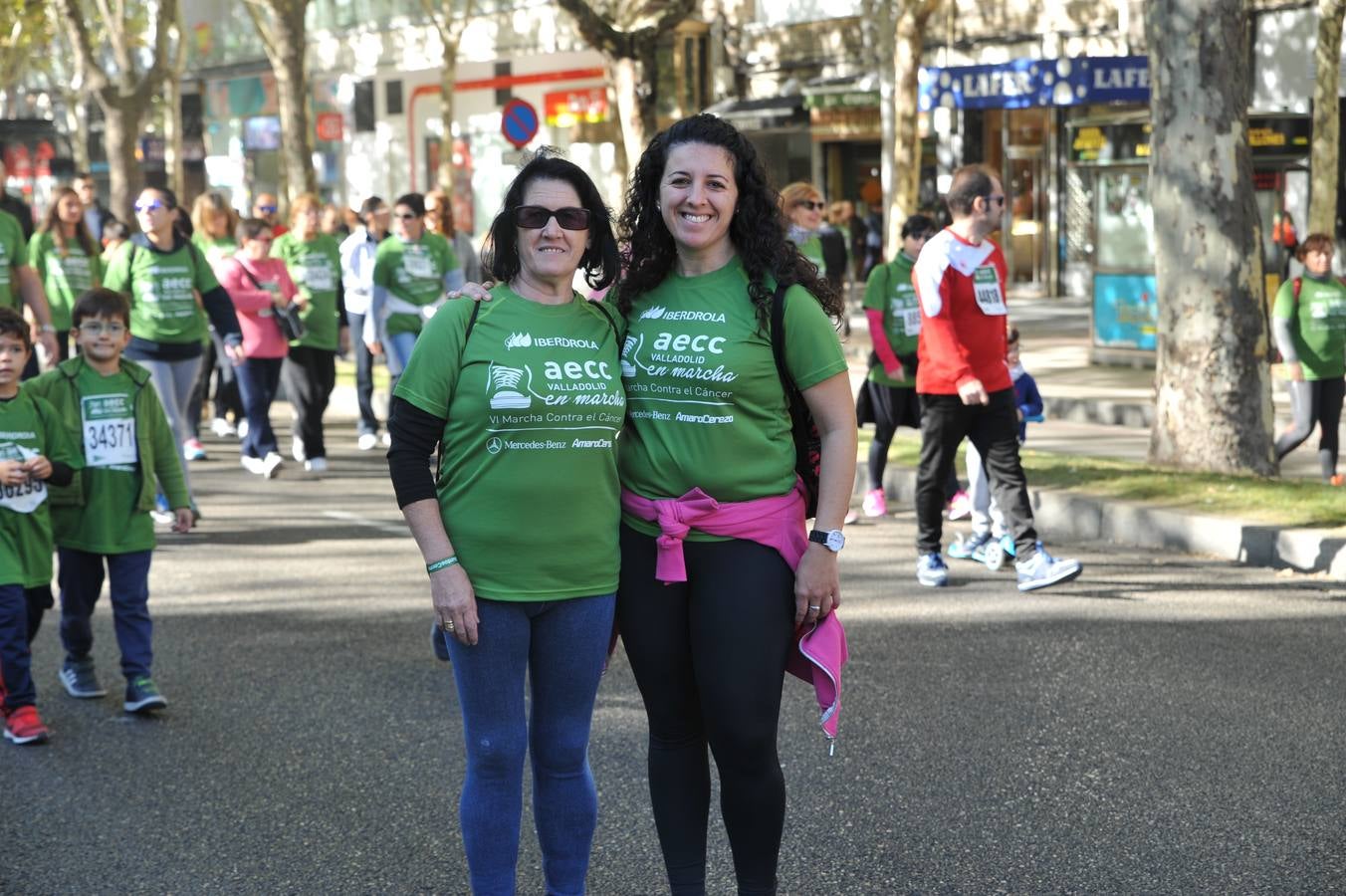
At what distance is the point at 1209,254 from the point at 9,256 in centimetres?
714

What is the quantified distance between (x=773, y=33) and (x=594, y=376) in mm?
32432

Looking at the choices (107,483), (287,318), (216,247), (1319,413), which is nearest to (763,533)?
(107,483)

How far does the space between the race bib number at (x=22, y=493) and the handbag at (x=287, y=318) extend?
246 inches

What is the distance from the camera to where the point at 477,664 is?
12.8 ft

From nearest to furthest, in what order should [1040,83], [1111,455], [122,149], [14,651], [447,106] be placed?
[14,651] → [1111,455] → [1040,83] → [122,149] → [447,106]

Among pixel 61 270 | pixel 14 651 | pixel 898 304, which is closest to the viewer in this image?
pixel 14 651

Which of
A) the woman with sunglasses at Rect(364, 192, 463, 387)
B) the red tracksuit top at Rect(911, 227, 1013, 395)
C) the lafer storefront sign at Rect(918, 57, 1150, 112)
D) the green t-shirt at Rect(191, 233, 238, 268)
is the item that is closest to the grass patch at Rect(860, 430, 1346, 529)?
the red tracksuit top at Rect(911, 227, 1013, 395)

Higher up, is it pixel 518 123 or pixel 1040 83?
pixel 1040 83

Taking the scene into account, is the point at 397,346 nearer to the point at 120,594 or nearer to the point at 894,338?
the point at 894,338

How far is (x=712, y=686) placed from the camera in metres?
3.86

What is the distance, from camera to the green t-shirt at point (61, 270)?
38.3 feet

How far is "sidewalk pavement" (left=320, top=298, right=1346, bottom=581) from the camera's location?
29.3 ft

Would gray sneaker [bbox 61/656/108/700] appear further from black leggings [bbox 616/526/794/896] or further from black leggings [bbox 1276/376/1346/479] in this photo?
black leggings [bbox 1276/376/1346/479]

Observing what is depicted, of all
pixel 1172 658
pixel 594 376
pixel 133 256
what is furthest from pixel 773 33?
pixel 594 376
